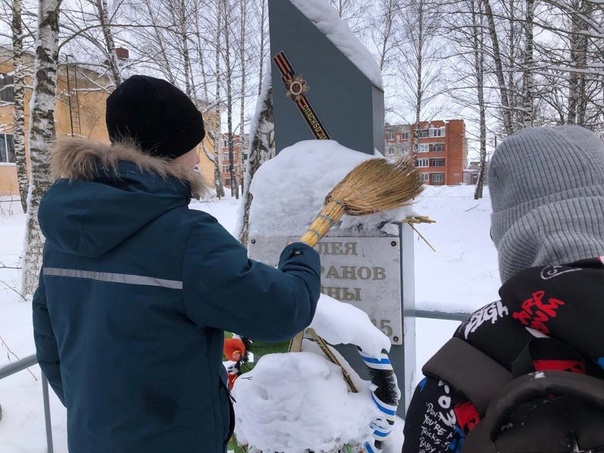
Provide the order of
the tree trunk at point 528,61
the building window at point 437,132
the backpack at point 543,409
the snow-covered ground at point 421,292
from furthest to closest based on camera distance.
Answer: the building window at point 437,132 < the tree trunk at point 528,61 < the snow-covered ground at point 421,292 < the backpack at point 543,409

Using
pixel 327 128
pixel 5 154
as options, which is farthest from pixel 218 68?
pixel 327 128

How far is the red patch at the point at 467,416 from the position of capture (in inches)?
32.0

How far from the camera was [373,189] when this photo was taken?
2068 mm

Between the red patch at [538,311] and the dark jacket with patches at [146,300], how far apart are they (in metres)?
0.61

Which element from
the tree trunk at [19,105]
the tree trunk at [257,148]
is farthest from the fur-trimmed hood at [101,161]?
the tree trunk at [19,105]

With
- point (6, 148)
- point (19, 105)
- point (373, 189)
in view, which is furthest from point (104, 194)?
point (6, 148)

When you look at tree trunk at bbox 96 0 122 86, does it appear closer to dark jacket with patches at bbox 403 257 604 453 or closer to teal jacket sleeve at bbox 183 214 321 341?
teal jacket sleeve at bbox 183 214 321 341

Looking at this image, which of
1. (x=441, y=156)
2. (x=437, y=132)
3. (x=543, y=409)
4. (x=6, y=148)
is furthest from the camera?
(x=441, y=156)

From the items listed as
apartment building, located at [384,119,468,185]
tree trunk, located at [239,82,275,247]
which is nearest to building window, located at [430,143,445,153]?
apartment building, located at [384,119,468,185]

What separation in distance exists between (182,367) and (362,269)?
4.12 feet

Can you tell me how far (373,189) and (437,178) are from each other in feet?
158

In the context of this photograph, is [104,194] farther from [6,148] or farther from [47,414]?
[6,148]

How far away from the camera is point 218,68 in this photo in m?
16.8

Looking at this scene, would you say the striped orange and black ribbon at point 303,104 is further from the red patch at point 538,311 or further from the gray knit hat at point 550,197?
the red patch at point 538,311
